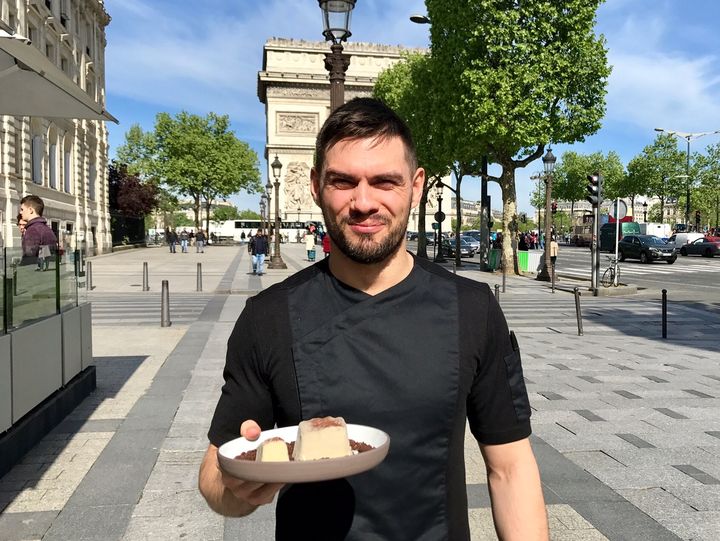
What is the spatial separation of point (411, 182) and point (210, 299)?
14516 mm

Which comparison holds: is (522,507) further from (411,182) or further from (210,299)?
(210,299)

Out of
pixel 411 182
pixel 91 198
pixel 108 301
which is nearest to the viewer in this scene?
pixel 411 182

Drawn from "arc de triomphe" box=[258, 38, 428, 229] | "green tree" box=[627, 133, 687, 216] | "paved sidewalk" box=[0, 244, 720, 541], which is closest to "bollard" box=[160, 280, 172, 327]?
"paved sidewalk" box=[0, 244, 720, 541]

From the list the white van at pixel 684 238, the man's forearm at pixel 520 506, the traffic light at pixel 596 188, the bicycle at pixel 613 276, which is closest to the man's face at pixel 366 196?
the man's forearm at pixel 520 506

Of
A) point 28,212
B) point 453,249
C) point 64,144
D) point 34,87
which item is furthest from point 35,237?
point 453,249

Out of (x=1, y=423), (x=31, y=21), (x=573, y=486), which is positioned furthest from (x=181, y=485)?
(x=31, y=21)

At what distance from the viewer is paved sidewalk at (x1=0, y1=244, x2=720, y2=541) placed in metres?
3.55

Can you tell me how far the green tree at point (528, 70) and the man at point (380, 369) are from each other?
74.8 ft

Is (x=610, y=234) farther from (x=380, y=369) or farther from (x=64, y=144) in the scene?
(x=380, y=369)

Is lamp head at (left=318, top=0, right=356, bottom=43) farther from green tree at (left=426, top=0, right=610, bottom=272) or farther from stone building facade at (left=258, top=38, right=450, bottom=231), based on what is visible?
stone building facade at (left=258, top=38, right=450, bottom=231)

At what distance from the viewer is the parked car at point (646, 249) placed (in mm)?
34219

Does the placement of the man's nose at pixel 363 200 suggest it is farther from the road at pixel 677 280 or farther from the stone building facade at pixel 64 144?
the stone building facade at pixel 64 144

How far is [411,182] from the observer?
5.63ft

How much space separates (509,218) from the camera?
26.1 meters
